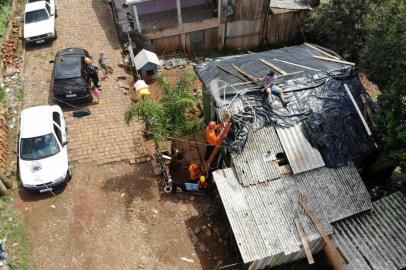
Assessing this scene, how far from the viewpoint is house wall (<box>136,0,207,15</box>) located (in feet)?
66.7

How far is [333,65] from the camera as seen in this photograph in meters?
13.0

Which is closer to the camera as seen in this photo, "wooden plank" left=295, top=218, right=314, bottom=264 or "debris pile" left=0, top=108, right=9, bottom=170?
"wooden plank" left=295, top=218, right=314, bottom=264

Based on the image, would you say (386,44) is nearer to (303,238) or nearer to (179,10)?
(303,238)

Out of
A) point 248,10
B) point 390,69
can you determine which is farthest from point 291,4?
point 390,69

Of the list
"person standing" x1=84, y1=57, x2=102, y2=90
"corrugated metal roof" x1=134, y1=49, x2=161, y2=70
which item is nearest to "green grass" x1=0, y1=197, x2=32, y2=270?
"person standing" x1=84, y1=57, x2=102, y2=90

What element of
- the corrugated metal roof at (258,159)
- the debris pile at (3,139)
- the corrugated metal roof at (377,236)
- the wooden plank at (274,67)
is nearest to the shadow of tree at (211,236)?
the corrugated metal roof at (258,159)

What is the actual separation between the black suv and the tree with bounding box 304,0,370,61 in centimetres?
1301

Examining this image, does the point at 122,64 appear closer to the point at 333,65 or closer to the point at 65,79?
the point at 65,79

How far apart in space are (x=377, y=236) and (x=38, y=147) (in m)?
12.3

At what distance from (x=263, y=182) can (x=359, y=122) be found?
4.02m

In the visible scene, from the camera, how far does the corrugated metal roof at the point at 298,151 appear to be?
11.0 metres

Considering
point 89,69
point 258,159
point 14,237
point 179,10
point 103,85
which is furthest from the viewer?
point 179,10

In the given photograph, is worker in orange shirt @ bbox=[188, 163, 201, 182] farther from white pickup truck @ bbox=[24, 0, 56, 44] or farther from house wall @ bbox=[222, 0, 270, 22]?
white pickup truck @ bbox=[24, 0, 56, 44]

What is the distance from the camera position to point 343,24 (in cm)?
1838
